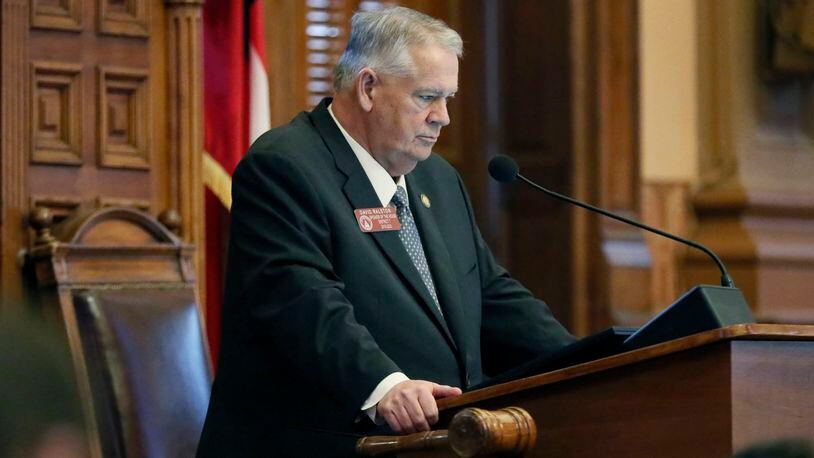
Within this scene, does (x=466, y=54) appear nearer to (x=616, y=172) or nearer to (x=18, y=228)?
(x=616, y=172)

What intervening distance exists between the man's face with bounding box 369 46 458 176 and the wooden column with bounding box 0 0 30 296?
141 cm

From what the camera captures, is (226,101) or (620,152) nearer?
(226,101)

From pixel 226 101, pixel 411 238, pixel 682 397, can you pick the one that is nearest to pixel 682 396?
pixel 682 397

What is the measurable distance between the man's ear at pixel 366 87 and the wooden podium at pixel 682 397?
0.84 m

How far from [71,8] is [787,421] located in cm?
267

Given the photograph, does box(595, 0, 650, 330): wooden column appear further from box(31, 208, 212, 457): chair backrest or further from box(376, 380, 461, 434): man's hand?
box(376, 380, 461, 434): man's hand

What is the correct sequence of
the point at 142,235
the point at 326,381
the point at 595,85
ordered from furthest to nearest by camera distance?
the point at 595,85
the point at 142,235
the point at 326,381

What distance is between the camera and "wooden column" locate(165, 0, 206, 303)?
419cm

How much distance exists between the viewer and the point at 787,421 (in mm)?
2139

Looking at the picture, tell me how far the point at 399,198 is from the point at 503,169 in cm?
26

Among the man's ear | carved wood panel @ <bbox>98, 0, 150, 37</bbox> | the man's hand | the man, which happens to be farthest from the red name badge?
carved wood panel @ <bbox>98, 0, 150, 37</bbox>

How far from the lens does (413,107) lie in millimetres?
2898

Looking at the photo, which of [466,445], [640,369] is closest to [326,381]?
[466,445]

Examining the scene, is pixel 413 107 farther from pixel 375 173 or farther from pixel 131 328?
pixel 131 328
